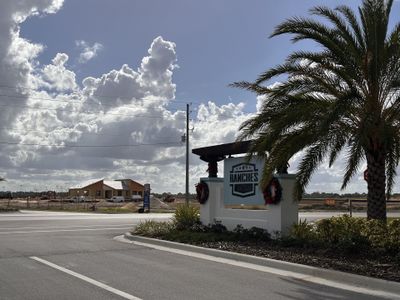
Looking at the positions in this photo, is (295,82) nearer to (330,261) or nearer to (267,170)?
(267,170)

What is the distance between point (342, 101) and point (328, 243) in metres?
3.48


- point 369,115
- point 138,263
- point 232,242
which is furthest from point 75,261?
point 369,115

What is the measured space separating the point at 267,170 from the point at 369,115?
2939 millimetres

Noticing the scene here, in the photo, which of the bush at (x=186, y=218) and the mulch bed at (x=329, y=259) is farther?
the bush at (x=186, y=218)

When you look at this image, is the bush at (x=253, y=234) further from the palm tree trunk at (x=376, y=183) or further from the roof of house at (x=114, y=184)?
the roof of house at (x=114, y=184)

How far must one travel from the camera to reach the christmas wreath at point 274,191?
14753 mm

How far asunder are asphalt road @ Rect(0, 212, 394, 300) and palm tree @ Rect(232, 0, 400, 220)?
332 cm

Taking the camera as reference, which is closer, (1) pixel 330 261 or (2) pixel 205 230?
(1) pixel 330 261

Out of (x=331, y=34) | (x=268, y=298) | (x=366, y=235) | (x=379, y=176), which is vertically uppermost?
(x=331, y=34)

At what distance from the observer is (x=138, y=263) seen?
452 inches

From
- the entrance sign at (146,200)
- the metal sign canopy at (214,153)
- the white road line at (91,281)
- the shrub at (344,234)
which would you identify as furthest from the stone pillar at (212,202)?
the entrance sign at (146,200)

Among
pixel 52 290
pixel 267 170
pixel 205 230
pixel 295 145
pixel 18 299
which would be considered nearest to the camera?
pixel 18 299

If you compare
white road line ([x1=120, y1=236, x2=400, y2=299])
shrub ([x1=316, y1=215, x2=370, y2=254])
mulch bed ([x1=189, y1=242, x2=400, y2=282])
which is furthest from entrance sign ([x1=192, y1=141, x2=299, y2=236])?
white road line ([x1=120, y1=236, x2=400, y2=299])

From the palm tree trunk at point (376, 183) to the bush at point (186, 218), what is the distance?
22.6 feet
